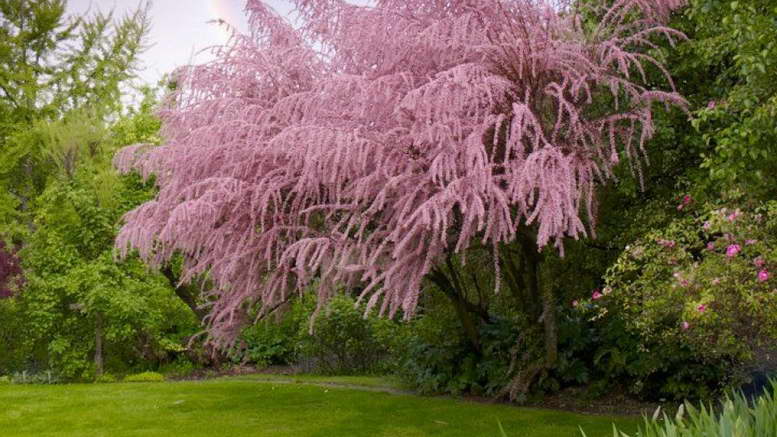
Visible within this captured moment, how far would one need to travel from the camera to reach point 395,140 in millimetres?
7547

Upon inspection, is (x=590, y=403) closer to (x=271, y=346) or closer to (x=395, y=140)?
(x=395, y=140)

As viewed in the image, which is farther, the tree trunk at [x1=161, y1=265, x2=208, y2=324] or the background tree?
the background tree

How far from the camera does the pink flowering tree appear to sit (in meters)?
7.09

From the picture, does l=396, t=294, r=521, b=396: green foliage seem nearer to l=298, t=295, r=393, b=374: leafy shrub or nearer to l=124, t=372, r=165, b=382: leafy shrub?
l=298, t=295, r=393, b=374: leafy shrub

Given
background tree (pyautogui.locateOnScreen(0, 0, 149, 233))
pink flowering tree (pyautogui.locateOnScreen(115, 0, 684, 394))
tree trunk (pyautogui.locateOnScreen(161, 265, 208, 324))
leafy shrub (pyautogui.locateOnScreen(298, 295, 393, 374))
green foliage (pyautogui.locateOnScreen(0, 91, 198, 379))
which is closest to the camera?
pink flowering tree (pyautogui.locateOnScreen(115, 0, 684, 394))

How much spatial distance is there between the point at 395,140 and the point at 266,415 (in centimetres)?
502

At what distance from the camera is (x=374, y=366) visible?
53.9 feet

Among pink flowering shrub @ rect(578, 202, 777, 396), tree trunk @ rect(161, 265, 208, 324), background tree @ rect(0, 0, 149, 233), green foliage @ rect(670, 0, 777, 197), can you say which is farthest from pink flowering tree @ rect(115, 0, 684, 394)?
background tree @ rect(0, 0, 149, 233)

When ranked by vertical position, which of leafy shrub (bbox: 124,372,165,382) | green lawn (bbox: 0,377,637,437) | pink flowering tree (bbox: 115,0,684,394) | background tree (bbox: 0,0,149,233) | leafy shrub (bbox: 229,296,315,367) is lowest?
green lawn (bbox: 0,377,637,437)

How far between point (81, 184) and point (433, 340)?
8.21 m

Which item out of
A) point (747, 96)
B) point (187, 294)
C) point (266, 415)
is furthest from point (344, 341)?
point (747, 96)

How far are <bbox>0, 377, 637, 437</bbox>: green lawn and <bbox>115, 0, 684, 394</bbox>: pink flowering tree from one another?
1.70 m

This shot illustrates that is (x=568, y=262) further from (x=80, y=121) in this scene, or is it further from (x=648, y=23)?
(x=80, y=121)

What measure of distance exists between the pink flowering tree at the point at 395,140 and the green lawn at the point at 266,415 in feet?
5.57
